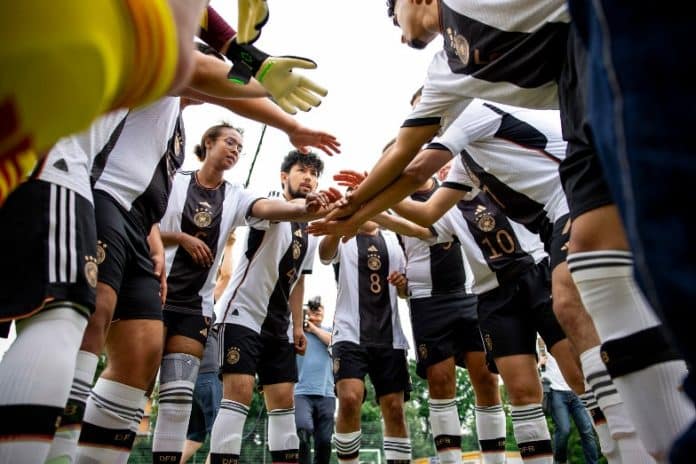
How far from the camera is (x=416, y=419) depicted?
140 ft

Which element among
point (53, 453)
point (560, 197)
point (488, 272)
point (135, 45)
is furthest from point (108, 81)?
point (488, 272)

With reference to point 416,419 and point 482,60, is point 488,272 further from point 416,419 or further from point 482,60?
point 416,419

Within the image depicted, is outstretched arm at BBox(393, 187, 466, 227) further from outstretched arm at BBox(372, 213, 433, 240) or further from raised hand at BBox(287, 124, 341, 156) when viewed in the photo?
raised hand at BBox(287, 124, 341, 156)

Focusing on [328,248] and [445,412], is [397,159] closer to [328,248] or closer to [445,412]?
[328,248]

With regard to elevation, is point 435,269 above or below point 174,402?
above

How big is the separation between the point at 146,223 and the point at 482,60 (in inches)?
58.6

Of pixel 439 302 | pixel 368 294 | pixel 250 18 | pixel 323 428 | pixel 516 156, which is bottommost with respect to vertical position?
pixel 250 18

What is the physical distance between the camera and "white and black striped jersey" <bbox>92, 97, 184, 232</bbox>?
102 inches

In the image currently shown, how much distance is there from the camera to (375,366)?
5.75 meters

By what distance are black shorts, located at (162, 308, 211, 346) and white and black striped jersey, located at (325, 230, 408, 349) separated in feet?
5.67

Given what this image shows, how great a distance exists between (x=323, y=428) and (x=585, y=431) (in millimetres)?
2947

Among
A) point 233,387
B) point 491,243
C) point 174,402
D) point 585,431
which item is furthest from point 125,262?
point 585,431

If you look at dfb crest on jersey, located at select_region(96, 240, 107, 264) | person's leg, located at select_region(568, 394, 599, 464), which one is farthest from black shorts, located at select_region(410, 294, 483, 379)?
dfb crest on jersey, located at select_region(96, 240, 107, 264)

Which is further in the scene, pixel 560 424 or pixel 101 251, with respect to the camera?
pixel 560 424
